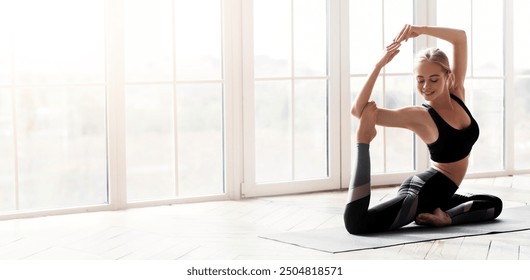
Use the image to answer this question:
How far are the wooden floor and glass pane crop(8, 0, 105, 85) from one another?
2.76ft

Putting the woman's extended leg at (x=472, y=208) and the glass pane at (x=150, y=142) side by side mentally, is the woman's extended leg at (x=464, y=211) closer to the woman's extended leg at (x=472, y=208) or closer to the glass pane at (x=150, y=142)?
the woman's extended leg at (x=472, y=208)

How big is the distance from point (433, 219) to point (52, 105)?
2.30 meters

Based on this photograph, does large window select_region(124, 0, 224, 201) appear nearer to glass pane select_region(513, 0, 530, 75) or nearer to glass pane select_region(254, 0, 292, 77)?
glass pane select_region(254, 0, 292, 77)

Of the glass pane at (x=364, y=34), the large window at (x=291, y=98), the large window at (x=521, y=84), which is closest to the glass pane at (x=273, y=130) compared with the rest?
the large window at (x=291, y=98)

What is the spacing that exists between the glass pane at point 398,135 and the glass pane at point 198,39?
4.33ft

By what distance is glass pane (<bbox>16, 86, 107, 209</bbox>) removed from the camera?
4926mm

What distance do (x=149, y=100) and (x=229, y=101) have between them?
0.52m

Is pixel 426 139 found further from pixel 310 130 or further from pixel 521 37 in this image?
pixel 521 37

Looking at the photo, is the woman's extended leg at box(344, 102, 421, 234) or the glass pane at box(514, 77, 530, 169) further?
the glass pane at box(514, 77, 530, 169)

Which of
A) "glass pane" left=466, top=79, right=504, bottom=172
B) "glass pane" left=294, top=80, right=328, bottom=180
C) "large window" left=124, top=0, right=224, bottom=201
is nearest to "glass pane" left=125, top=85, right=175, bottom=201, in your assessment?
"large window" left=124, top=0, right=224, bottom=201

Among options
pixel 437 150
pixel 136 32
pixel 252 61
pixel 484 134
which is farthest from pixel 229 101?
pixel 484 134

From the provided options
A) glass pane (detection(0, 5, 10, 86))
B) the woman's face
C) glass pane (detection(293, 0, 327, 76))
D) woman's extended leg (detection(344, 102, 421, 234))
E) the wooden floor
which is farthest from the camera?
glass pane (detection(293, 0, 327, 76))

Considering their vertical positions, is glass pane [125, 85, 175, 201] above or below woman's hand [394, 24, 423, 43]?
below

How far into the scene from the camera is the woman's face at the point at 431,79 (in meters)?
4.24
